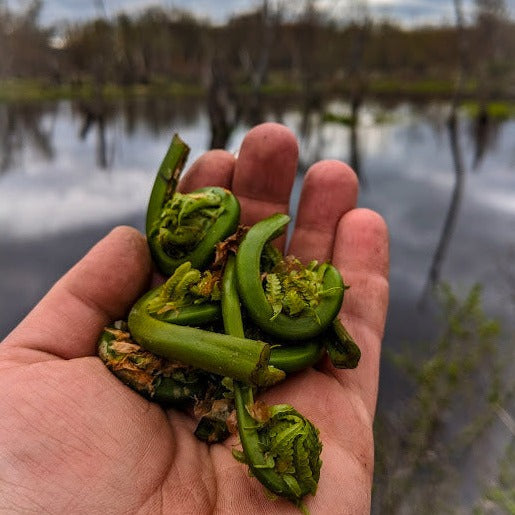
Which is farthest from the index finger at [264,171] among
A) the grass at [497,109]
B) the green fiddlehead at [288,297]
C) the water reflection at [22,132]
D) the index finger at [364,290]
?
the grass at [497,109]

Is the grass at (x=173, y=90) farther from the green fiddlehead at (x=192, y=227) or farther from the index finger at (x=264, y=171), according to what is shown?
the green fiddlehead at (x=192, y=227)

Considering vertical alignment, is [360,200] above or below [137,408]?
below

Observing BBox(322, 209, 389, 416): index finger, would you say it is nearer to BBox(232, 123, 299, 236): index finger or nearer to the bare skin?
the bare skin

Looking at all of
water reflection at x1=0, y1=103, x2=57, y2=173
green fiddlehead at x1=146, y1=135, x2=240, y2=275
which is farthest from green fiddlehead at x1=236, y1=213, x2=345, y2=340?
water reflection at x1=0, y1=103, x2=57, y2=173

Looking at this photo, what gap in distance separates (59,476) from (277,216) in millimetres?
1846

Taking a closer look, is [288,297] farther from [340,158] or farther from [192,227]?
[340,158]

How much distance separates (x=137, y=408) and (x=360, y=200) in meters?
11.0

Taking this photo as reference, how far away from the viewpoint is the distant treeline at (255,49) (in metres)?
44.5

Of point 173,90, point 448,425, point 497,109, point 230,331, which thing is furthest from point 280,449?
point 173,90

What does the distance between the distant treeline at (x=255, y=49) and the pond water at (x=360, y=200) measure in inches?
254

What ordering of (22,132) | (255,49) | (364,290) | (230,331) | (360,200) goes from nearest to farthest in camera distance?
1. (230,331)
2. (364,290)
3. (360,200)
4. (22,132)
5. (255,49)

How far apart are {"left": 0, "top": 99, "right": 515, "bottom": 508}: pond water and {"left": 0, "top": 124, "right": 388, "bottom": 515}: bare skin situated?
2998 millimetres

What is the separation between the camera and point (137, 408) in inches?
103

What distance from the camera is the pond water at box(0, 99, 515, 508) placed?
865 centimetres
